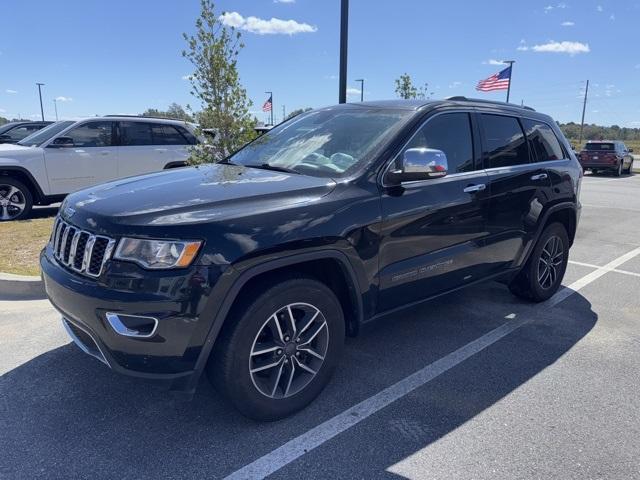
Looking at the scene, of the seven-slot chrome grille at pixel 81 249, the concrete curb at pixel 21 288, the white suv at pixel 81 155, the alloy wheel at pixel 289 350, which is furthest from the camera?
the white suv at pixel 81 155

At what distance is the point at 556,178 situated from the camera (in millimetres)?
4672

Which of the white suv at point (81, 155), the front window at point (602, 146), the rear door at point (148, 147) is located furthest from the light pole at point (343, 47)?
the front window at point (602, 146)

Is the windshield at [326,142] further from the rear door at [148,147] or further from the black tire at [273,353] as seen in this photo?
the rear door at [148,147]

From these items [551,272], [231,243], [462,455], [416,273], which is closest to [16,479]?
[231,243]

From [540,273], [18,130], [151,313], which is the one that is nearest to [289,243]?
[151,313]

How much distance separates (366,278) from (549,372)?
1602 millimetres

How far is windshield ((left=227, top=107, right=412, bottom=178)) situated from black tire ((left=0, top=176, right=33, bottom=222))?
5.90 metres

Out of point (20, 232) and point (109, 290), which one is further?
point (20, 232)

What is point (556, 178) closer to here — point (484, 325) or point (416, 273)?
point (484, 325)

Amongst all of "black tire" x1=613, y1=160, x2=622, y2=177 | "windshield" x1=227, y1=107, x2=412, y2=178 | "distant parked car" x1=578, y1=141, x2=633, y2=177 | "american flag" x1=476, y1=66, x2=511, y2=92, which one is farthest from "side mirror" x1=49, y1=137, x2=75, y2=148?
"black tire" x1=613, y1=160, x2=622, y2=177

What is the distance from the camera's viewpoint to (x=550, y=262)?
4.88m

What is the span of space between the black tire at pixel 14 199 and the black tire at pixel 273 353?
7.28m

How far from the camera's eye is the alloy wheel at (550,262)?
4809 mm

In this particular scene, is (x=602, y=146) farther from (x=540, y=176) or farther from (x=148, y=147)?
(x=540, y=176)
